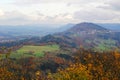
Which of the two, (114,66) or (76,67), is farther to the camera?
(114,66)

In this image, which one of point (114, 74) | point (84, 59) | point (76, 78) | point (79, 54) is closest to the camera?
point (76, 78)

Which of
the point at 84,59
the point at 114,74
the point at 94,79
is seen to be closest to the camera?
the point at 94,79

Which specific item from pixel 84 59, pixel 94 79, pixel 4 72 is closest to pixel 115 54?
pixel 84 59

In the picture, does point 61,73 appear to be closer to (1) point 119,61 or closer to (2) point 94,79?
(2) point 94,79

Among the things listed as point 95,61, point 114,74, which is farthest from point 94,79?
point 95,61

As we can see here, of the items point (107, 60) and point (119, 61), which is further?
point (107, 60)

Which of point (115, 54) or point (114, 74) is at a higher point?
point (115, 54)

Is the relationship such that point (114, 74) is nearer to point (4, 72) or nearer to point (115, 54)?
point (115, 54)

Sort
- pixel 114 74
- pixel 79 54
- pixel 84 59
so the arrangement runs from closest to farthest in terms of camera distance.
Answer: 1. pixel 114 74
2. pixel 84 59
3. pixel 79 54

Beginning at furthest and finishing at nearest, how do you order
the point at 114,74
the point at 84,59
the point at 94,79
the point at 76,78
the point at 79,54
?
the point at 79,54
the point at 84,59
the point at 114,74
the point at 94,79
the point at 76,78
